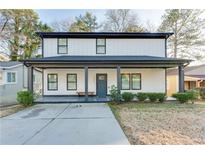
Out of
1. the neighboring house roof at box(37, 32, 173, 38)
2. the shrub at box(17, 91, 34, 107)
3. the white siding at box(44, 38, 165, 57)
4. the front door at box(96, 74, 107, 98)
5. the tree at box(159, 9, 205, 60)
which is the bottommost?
the shrub at box(17, 91, 34, 107)

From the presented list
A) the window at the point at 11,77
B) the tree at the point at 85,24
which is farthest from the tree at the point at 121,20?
the window at the point at 11,77

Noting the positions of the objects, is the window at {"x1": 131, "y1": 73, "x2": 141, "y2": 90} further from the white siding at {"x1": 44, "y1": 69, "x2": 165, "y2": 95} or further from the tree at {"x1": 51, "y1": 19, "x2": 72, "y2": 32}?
the tree at {"x1": 51, "y1": 19, "x2": 72, "y2": 32}

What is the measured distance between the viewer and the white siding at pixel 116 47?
17.7m

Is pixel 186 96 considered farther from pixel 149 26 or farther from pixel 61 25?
pixel 61 25

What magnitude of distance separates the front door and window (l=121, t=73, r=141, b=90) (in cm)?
159

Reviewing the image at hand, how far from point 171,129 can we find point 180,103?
767 centimetres

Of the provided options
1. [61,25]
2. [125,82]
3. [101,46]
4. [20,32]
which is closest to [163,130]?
[125,82]

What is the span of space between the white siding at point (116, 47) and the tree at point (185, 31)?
12752mm

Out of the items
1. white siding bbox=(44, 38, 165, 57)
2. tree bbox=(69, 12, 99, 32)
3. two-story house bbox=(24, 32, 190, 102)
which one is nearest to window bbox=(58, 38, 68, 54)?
two-story house bbox=(24, 32, 190, 102)

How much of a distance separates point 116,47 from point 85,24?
59.1 feet

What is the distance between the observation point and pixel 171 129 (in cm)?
730

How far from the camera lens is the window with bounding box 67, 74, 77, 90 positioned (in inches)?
709

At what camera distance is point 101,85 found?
18.1 metres
